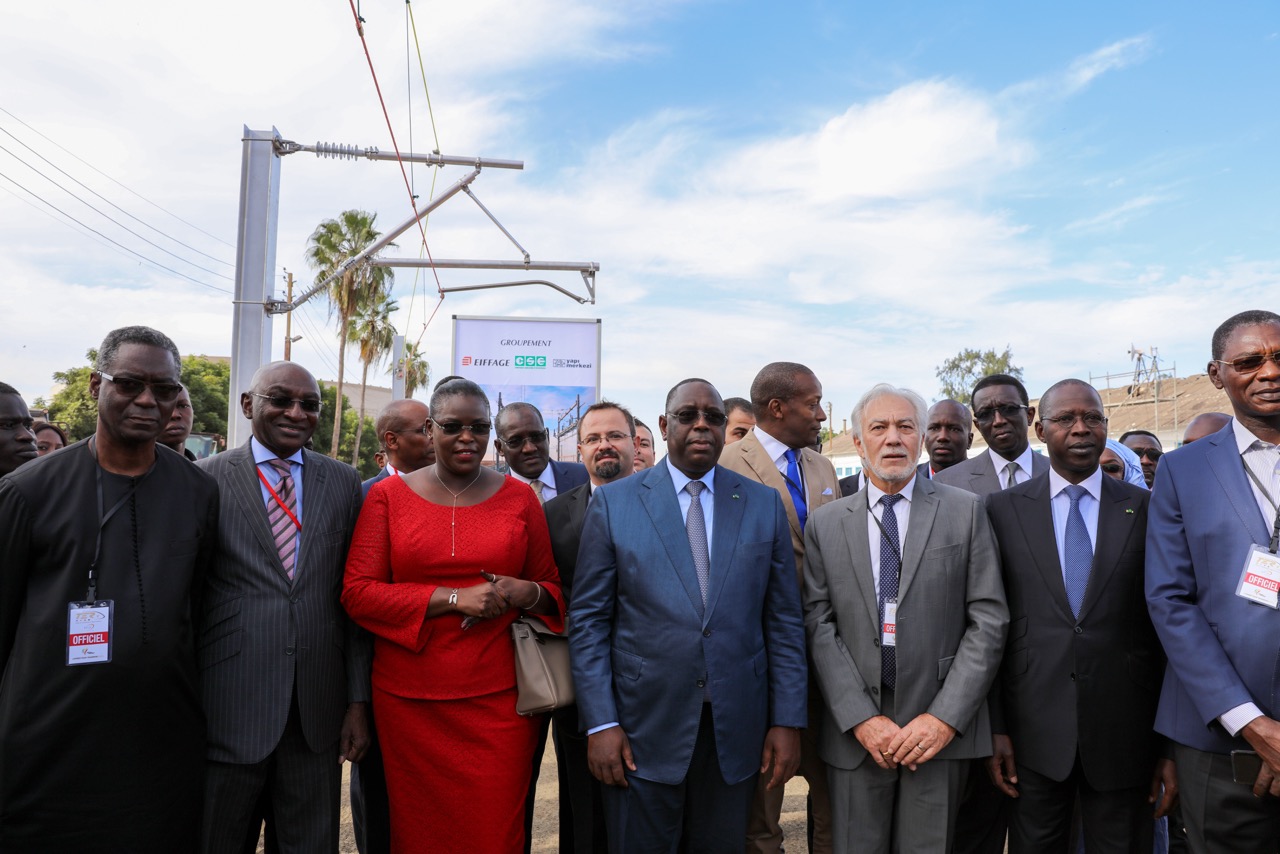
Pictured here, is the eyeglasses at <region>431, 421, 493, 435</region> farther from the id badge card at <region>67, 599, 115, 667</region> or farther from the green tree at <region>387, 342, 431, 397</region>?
the green tree at <region>387, 342, 431, 397</region>

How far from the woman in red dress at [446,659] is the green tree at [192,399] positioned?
3082 centimetres

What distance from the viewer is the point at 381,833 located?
4.03 meters

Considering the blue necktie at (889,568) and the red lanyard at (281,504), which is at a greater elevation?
the red lanyard at (281,504)

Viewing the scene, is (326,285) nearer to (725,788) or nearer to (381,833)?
(381,833)

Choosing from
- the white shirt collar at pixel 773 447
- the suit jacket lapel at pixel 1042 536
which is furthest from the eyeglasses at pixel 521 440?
the suit jacket lapel at pixel 1042 536

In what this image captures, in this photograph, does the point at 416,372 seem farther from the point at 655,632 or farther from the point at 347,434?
the point at 655,632

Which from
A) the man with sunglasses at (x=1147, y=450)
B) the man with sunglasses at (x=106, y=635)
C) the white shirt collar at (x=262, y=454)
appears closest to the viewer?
the man with sunglasses at (x=106, y=635)

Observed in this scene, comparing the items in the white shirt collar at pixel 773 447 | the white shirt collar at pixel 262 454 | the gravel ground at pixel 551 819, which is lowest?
the gravel ground at pixel 551 819

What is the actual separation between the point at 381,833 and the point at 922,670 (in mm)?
2690

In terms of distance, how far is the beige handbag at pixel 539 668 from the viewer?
3.35 m

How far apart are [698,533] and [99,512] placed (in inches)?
88.4

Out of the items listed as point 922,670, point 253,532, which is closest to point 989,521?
point 922,670

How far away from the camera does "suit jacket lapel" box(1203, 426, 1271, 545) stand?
302 cm

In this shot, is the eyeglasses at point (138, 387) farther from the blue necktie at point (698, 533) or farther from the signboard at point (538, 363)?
the signboard at point (538, 363)
